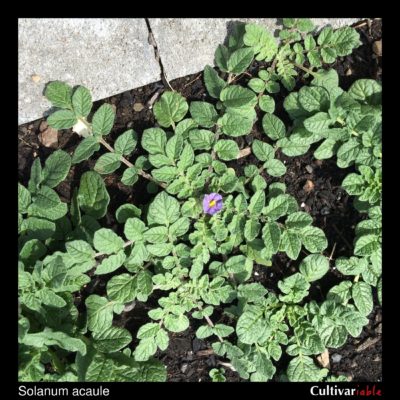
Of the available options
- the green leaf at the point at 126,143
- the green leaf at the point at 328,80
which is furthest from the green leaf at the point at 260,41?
the green leaf at the point at 126,143

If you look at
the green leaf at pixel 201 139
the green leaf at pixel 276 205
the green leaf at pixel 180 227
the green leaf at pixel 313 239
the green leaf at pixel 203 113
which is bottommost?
the green leaf at pixel 313 239

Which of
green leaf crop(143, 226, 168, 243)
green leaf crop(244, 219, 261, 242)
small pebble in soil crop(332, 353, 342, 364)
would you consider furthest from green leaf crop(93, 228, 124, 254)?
small pebble in soil crop(332, 353, 342, 364)

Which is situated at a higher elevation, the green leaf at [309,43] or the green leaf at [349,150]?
the green leaf at [309,43]

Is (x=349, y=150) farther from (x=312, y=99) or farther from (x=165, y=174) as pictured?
(x=165, y=174)

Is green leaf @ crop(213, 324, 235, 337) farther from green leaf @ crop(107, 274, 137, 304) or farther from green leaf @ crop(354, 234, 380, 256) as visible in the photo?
green leaf @ crop(354, 234, 380, 256)

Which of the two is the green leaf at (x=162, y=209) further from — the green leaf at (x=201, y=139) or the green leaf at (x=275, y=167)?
the green leaf at (x=275, y=167)

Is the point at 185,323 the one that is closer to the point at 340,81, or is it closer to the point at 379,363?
the point at 379,363

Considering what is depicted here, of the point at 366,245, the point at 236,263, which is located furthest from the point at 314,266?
the point at 236,263
